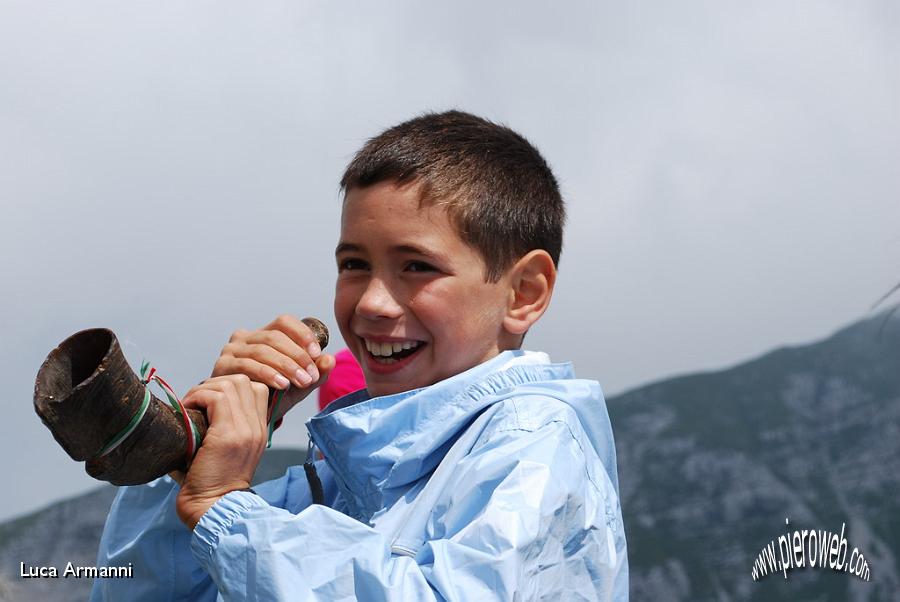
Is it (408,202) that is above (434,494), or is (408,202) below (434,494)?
above

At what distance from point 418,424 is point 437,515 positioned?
0.27 meters

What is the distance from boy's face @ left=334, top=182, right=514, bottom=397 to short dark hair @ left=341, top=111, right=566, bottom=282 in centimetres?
3

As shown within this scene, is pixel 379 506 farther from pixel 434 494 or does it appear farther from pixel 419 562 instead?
pixel 419 562

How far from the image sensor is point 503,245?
2.20 meters

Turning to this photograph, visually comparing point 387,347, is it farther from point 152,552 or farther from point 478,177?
point 152,552

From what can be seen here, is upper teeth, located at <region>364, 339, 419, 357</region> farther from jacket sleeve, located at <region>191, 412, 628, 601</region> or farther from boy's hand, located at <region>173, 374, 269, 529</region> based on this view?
jacket sleeve, located at <region>191, 412, 628, 601</region>

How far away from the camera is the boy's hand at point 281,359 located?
2049 mm

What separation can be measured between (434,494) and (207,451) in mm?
354

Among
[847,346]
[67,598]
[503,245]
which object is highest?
[503,245]

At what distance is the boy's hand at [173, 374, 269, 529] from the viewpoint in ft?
5.72

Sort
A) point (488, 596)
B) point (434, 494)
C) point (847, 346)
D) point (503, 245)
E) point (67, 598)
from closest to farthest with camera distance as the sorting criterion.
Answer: point (488, 596) < point (434, 494) < point (503, 245) < point (67, 598) < point (847, 346)

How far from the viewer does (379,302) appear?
6.72 feet

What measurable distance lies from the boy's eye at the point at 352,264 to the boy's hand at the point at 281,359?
136mm

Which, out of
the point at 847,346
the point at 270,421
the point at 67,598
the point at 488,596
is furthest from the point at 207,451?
the point at 847,346
